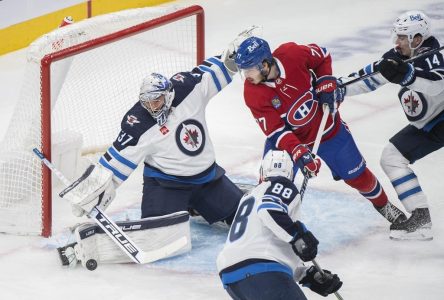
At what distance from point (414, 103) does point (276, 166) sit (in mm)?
1152

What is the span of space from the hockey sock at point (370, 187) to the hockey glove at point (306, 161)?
1.33 ft

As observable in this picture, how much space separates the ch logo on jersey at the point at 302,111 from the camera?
486 centimetres

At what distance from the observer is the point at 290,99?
4.82 metres

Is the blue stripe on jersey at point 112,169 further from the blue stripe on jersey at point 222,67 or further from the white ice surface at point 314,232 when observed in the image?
the blue stripe on jersey at point 222,67

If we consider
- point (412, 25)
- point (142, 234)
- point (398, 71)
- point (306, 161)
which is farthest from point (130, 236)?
point (412, 25)

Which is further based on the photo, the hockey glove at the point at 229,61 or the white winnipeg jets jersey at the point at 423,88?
the hockey glove at the point at 229,61

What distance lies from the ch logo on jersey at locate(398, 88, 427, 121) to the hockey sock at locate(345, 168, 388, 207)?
312 mm

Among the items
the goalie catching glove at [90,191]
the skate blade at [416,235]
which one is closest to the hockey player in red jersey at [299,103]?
the skate blade at [416,235]

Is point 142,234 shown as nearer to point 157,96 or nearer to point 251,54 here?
point 157,96

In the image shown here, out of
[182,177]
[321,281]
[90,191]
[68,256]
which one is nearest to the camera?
[321,281]

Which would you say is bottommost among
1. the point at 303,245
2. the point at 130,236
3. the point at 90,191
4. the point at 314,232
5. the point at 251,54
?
the point at 314,232

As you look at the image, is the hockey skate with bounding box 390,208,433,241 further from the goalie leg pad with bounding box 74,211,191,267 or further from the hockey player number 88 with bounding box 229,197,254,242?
the hockey player number 88 with bounding box 229,197,254,242

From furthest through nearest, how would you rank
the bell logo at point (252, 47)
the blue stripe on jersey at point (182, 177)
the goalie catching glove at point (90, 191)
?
1. the blue stripe on jersey at point (182, 177)
2. the goalie catching glove at point (90, 191)
3. the bell logo at point (252, 47)

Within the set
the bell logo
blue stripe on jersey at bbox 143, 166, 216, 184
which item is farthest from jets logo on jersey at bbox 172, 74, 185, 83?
the bell logo
